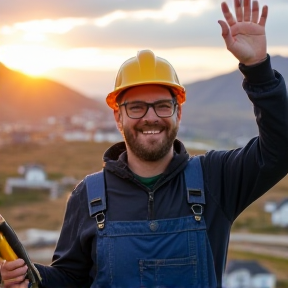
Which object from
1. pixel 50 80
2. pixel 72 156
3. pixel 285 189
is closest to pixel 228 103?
pixel 50 80

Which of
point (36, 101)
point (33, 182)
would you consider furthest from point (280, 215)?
point (36, 101)

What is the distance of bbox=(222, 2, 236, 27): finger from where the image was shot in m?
2.67

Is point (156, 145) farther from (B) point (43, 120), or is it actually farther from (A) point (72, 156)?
(B) point (43, 120)

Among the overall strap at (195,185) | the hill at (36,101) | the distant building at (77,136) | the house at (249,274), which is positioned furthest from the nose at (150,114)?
the hill at (36,101)

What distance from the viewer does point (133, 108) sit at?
3049 mm

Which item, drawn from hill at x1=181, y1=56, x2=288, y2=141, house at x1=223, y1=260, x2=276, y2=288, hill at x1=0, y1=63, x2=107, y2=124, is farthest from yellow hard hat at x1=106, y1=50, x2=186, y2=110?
hill at x1=0, y1=63, x2=107, y2=124

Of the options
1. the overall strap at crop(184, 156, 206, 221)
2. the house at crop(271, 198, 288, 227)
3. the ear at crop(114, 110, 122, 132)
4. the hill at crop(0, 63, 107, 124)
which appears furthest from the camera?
the hill at crop(0, 63, 107, 124)

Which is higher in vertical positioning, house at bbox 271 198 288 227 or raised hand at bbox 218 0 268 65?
Result: raised hand at bbox 218 0 268 65

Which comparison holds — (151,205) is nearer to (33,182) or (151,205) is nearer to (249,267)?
(249,267)

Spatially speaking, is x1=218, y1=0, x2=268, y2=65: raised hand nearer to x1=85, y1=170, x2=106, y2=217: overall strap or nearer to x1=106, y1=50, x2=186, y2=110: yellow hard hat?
x1=106, y1=50, x2=186, y2=110: yellow hard hat

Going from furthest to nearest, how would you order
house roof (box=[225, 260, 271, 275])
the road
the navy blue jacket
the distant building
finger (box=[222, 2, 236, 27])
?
1. the distant building
2. the road
3. house roof (box=[225, 260, 271, 275])
4. the navy blue jacket
5. finger (box=[222, 2, 236, 27])

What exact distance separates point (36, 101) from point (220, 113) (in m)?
52.8

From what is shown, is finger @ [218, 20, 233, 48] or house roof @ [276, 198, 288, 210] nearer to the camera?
finger @ [218, 20, 233, 48]

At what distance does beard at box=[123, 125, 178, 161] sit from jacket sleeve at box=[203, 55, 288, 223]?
0.21 meters
